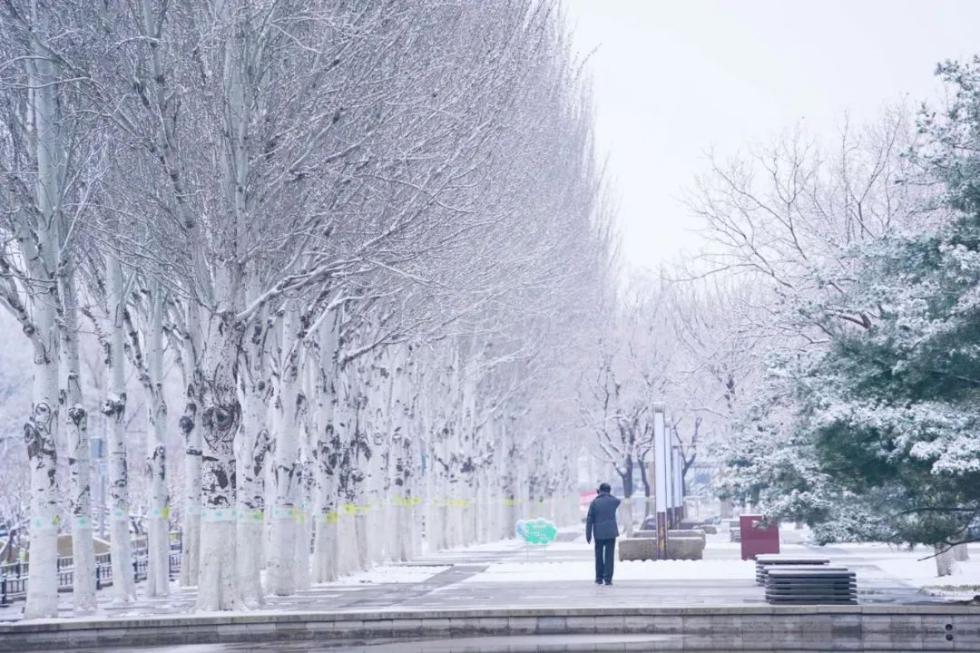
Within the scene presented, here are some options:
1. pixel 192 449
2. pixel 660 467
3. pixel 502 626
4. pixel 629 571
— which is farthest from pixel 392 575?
pixel 502 626

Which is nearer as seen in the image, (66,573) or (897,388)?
(897,388)

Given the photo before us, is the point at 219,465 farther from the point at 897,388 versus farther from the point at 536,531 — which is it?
the point at 536,531

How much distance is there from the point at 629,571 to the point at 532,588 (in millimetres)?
6082

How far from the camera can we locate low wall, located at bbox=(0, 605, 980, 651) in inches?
802

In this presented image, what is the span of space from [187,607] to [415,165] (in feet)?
27.7

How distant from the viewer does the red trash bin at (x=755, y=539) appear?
3756cm

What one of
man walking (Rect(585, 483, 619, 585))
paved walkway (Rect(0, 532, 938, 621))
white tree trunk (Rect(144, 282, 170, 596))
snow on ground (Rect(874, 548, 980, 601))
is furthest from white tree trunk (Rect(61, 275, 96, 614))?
snow on ground (Rect(874, 548, 980, 601))

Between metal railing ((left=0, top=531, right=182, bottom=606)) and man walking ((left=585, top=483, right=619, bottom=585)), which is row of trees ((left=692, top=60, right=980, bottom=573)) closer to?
man walking ((left=585, top=483, right=619, bottom=585))

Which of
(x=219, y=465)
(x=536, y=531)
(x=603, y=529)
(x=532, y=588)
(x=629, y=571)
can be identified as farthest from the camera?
(x=536, y=531)

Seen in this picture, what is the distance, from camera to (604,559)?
96.7 ft

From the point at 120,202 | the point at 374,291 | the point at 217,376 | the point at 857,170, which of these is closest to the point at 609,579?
the point at 374,291

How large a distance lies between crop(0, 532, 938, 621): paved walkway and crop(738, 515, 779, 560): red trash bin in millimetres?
648

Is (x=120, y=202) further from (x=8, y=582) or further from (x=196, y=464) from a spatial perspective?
(x=8, y=582)

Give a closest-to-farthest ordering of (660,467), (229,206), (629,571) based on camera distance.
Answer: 1. (229,206)
2. (629,571)
3. (660,467)
